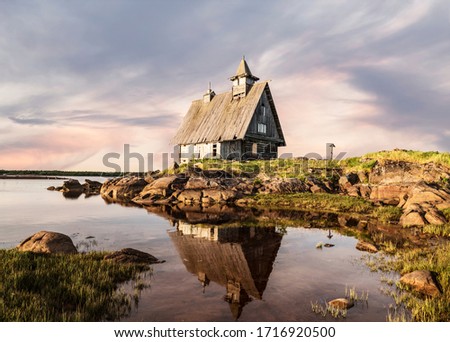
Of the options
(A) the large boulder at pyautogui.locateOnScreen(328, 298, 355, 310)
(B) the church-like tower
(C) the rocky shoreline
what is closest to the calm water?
(A) the large boulder at pyautogui.locateOnScreen(328, 298, 355, 310)

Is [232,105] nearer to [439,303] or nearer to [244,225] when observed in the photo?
[244,225]

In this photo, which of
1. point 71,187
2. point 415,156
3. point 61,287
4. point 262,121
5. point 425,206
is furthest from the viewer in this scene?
point 71,187

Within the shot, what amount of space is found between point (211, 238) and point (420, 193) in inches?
557

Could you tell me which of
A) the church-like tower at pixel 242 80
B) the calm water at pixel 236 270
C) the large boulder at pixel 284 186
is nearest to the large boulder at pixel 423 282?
the calm water at pixel 236 270

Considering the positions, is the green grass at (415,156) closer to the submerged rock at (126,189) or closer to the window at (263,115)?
the window at (263,115)

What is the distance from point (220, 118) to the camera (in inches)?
1689

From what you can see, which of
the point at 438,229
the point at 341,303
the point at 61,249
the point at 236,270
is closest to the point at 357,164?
the point at 438,229

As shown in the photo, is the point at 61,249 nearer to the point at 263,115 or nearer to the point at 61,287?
the point at 61,287

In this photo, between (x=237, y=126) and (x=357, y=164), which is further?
(x=237, y=126)

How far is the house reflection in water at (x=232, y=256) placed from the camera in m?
7.55

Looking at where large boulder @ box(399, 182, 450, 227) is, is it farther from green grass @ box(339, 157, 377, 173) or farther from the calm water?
green grass @ box(339, 157, 377, 173)

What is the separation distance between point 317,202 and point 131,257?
17154mm

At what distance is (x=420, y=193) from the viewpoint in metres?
18.6

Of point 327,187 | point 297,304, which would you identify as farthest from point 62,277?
point 327,187
